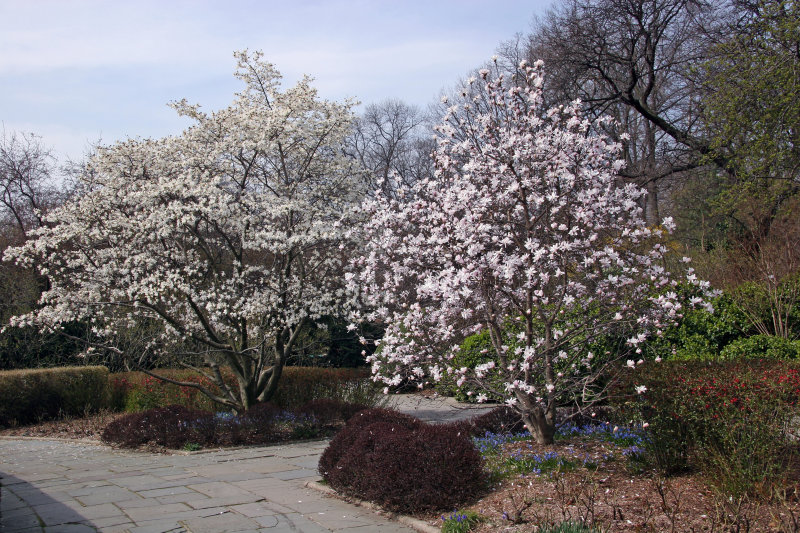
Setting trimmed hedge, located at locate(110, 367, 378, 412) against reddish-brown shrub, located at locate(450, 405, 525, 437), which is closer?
reddish-brown shrub, located at locate(450, 405, 525, 437)

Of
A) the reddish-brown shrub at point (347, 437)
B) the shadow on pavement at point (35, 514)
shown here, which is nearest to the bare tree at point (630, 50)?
the reddish-brown shrub at point (347, 437)

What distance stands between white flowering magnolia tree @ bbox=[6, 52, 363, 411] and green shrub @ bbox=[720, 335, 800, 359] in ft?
20.6

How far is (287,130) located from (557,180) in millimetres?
5733

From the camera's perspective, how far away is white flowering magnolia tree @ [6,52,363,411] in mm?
10062

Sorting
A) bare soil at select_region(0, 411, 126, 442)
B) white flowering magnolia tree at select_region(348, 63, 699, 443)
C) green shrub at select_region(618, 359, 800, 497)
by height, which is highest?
white flowering magnolia tree at select_region(348, 63, 699, 443)

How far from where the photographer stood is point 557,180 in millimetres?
5848

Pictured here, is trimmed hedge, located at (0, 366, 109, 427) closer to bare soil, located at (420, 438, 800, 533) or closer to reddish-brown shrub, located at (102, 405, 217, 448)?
reddish-brown shrub, located at (102, 405, 217, 448)

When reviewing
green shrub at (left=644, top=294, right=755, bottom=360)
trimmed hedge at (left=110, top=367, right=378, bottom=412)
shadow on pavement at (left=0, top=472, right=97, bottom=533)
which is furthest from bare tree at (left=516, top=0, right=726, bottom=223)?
shadow on pavement at (left=0, top=472, right=97, bottom=533)

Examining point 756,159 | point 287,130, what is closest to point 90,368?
point 287,130

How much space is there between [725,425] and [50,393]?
12238mm

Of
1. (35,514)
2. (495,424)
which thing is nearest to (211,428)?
(35,514)

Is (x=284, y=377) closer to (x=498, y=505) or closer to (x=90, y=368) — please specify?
(x=90, y=368)

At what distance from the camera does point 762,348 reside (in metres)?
8.92

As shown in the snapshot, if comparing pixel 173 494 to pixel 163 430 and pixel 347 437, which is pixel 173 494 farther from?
pixel 163 430
